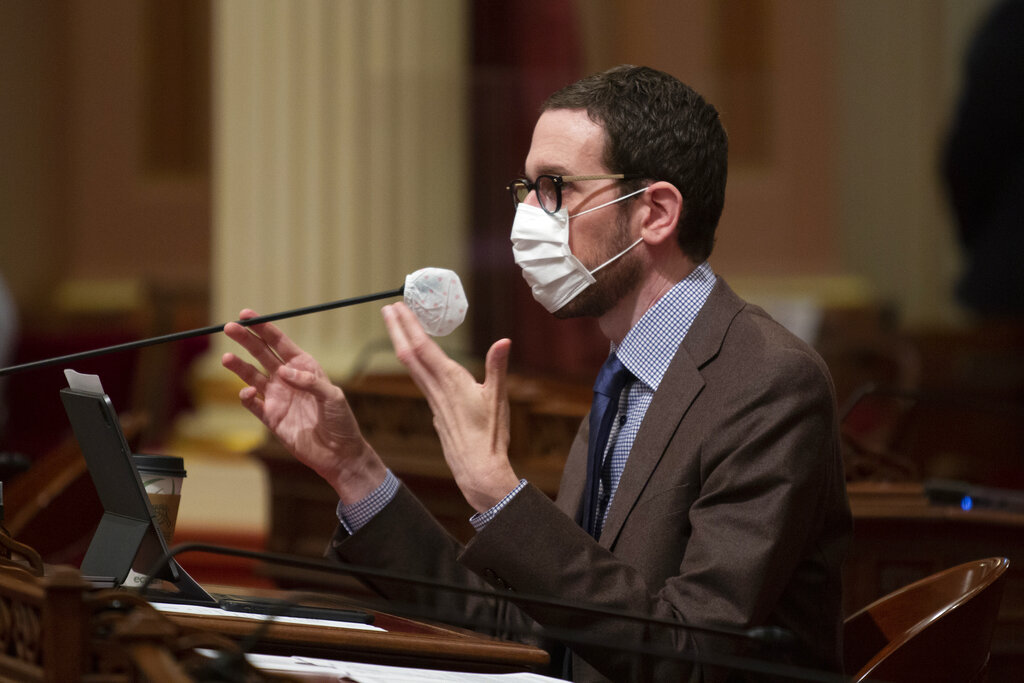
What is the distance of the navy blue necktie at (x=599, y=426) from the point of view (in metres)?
1.92

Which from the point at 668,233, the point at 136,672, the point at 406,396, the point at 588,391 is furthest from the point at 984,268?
the point at 136,672

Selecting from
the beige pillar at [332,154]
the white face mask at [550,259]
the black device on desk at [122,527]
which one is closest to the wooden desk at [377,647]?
the black device on desk at [122,527]

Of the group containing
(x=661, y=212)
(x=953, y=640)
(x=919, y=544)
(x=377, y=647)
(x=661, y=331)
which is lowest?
(x=919, y=544)

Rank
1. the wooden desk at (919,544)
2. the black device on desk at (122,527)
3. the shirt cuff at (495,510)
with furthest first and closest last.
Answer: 1. the wooden desk at (919,544)
2. the shirt cuff at (495,510)
3. the black device on desk at (122,527)

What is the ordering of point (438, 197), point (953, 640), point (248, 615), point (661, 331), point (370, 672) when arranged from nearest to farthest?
point (370, 672), point (248, 615), point (953, 640), point (661, 331), point (438, 197)

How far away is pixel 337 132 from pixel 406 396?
146cm

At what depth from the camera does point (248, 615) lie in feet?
4.81

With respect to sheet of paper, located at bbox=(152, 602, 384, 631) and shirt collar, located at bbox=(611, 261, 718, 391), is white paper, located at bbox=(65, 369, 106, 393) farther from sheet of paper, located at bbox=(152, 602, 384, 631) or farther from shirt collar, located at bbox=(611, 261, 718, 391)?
shirt collar, located at bbox=(611, 261, 718, 391)

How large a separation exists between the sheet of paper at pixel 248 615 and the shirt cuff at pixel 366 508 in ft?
1.37

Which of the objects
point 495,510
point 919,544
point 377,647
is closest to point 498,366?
point 495,510

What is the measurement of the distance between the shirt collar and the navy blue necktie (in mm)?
29

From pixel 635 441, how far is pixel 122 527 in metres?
0.70

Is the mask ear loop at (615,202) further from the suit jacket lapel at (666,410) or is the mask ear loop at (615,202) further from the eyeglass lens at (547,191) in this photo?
the suit jacket lapel at (666,410)

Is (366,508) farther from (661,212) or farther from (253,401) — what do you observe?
(661,212)
